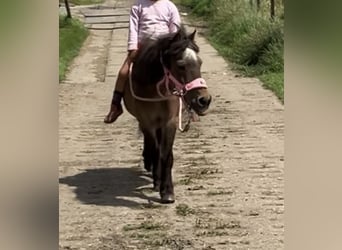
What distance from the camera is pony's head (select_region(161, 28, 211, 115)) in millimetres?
2062

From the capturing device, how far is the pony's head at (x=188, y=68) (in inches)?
81.2

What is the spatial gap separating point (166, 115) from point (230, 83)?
1.82 m

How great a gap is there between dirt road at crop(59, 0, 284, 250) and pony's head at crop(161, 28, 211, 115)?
0.92ft

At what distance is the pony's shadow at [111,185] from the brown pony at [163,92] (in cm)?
8

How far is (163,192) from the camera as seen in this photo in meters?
2.45

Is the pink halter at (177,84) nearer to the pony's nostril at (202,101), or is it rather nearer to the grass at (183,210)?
the pony's nostril at (202,101)

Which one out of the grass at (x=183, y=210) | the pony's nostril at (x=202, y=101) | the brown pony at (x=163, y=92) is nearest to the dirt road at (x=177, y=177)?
the grass at (x=183, y=210)

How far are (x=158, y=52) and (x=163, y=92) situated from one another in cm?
13

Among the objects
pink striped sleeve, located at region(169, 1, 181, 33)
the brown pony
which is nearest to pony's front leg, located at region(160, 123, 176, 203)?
the brown pony

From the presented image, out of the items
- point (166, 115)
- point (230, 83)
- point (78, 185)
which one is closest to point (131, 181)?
point (78, 185)
